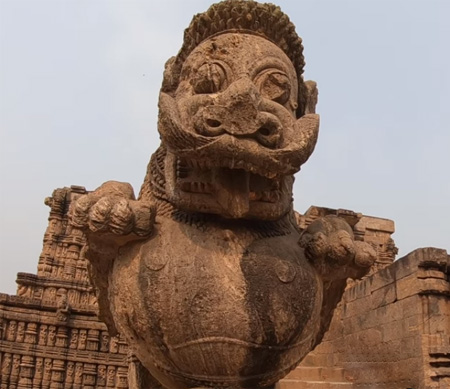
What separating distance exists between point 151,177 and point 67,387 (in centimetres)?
879

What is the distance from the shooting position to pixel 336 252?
2.24 meters

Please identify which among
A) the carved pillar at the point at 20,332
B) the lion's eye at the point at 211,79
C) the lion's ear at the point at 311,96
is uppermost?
the lion's ear at the point at 311,96

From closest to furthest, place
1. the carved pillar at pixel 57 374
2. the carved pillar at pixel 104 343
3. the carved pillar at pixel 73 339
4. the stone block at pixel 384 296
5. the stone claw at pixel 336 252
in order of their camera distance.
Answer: the stone claw at pixel 336 252 → the stone block at pixel 384 296 → the carved pillar at pixel 57 374 → the carved pillar at pixel 73 339 → the carved pillar at pixel 104 343

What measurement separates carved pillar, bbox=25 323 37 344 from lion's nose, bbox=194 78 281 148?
9105 mm

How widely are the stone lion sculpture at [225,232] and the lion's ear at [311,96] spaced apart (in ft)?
0.82

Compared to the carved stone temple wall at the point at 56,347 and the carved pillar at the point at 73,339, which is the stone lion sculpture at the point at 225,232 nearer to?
the carved stone temple wall at the point at 56,347

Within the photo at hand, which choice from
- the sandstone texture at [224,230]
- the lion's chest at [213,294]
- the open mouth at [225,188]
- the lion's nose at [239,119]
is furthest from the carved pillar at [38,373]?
the lion's nose at [239,119]

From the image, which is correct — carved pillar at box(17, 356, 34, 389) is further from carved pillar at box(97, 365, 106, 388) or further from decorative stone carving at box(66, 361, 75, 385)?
carved pillar at box(97, 365, 106, 388)

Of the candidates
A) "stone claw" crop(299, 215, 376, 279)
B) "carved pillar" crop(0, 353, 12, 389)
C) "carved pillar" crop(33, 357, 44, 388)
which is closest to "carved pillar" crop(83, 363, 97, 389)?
"carved pillar" crop(33, 357, 44, 388)

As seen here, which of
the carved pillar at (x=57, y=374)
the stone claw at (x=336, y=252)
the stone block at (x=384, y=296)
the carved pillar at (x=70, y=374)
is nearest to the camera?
the stone claw at (x=336, y=252)

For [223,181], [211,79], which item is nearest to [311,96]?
[211,79]

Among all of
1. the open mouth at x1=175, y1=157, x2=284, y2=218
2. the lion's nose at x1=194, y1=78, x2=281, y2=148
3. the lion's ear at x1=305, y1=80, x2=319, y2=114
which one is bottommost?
the open mouth at x1=175, y1=157, x2=284, y2=218

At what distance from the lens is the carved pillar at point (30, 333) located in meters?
9.80

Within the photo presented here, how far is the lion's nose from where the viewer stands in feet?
6.30
